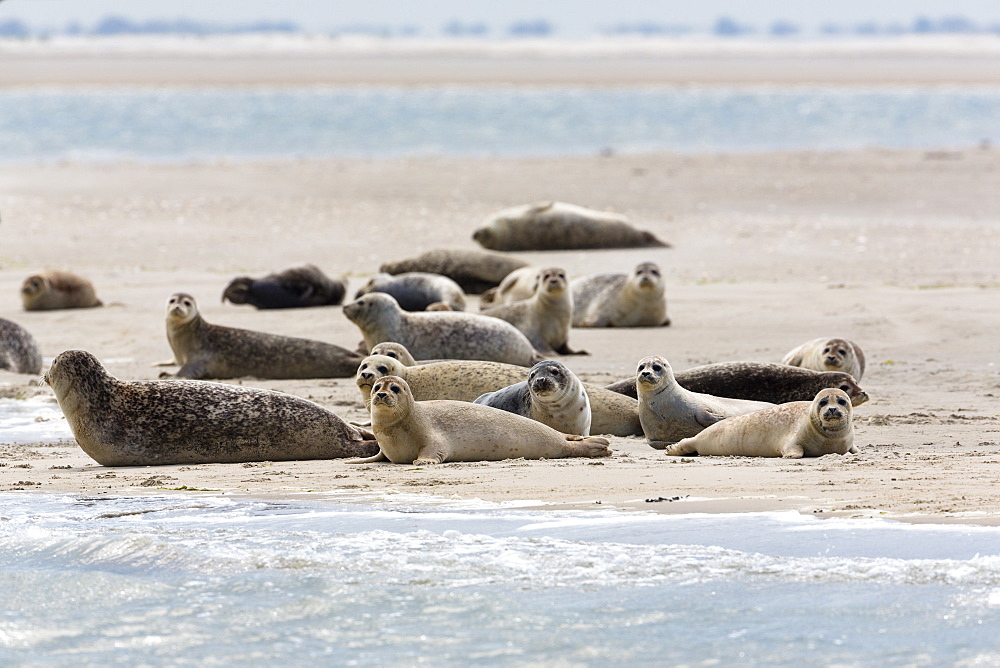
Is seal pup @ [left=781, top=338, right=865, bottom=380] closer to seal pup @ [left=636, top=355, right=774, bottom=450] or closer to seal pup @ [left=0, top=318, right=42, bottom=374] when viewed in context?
seal pup @ [left=636, top=355, right=774, bottom=450]

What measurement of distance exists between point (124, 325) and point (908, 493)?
665cm

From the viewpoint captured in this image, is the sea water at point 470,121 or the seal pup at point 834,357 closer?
the seal pup at point 834,357

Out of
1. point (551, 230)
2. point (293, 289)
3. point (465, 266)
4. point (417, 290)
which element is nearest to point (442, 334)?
point (417, 290)

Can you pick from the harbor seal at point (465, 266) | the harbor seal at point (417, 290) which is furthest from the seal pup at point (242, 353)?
the harbor seal at point (465, 266)

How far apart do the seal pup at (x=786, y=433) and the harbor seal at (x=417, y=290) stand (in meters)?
4.46

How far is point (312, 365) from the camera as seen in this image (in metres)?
8.57

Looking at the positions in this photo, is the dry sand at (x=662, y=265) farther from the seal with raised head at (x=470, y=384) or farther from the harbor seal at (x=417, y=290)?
the harbor seal at (x=417, y=290)

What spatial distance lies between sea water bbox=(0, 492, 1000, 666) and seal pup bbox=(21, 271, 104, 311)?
6.32 m

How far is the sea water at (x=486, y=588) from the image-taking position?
3695 millimetres

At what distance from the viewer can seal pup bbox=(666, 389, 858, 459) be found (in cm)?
588

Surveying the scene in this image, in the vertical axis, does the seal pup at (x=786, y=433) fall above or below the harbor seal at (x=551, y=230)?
below

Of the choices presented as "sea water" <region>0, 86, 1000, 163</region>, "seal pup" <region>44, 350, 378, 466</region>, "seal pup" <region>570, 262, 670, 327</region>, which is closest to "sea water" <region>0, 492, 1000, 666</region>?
"seal pup" <region>44, 350, 378, 466</region>

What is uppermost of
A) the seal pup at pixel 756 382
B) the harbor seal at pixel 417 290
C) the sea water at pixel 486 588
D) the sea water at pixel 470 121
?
the sea water at pixel 470 121

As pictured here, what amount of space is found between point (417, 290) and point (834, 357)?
12.9 ft
